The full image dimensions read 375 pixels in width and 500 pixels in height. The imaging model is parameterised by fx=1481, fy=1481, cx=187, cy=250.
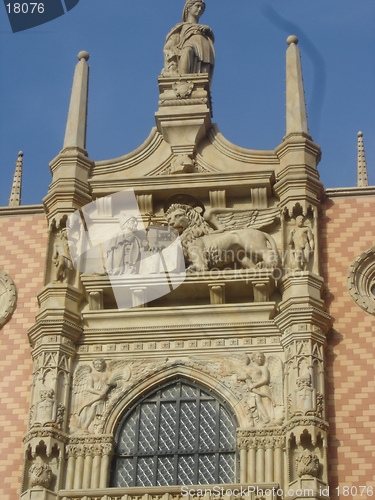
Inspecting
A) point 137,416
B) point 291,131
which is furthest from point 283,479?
point 291,131

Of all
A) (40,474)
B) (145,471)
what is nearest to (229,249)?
(145,471)

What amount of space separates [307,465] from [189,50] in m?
7.02

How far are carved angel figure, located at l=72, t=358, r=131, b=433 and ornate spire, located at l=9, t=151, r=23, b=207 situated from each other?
4.36 m

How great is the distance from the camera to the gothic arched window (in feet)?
58.9

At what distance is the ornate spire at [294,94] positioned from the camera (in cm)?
2041

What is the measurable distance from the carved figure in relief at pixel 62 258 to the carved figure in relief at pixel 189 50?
10.3 ft

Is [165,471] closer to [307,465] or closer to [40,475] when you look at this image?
[40,475]

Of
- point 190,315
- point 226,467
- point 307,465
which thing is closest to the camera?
point 307,465

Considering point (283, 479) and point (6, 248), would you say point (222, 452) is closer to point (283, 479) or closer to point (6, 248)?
point (283, 479)

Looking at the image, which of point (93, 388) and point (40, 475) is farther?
point (93, 388)

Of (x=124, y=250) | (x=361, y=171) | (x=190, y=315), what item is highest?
(x=361, y=171)

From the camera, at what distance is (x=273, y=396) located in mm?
18250

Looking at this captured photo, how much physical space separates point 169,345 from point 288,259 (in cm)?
194

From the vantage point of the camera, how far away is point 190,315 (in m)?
19.1
